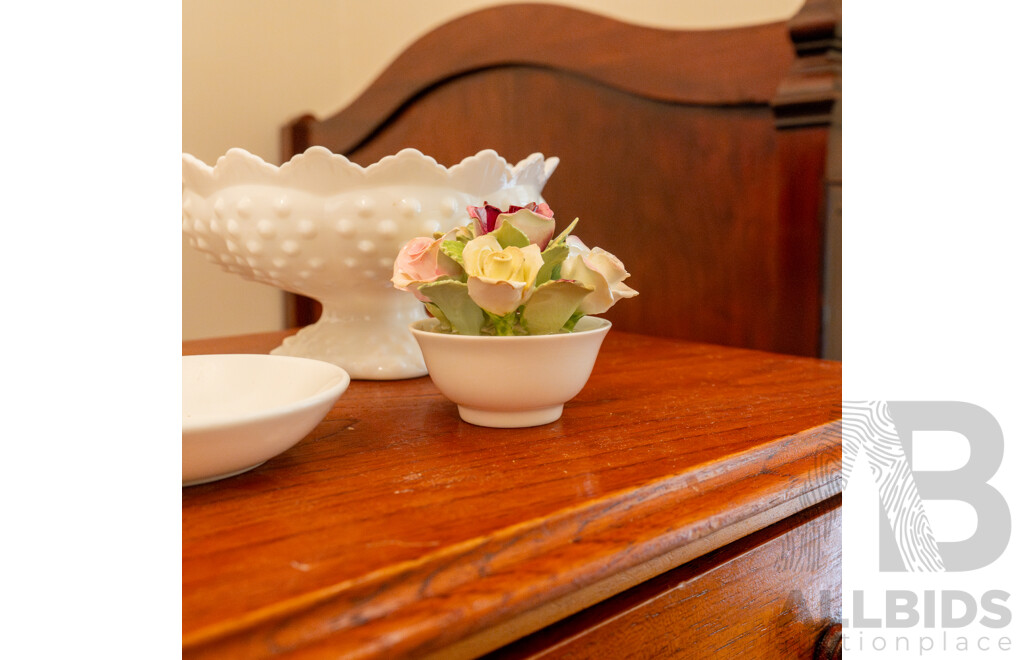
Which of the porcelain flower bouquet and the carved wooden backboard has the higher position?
the carved wooden backboard

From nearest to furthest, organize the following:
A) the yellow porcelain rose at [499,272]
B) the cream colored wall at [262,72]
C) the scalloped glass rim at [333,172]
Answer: the yellow porcelain rose at [499,272] < the scalloped glass rim at [333,172] < the cream colored wall at [262,72]

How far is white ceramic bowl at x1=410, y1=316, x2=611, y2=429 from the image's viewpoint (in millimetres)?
416

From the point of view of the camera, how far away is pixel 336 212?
1.72 ft

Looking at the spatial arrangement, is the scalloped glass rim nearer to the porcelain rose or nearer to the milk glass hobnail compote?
the milk glass hobnail compote

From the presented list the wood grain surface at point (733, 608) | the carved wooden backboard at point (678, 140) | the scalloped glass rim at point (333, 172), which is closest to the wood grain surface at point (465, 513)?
the wood grain surface at point (733, 608)

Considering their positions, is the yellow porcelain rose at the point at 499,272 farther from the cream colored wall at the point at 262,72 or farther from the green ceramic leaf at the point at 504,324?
the cream colored wall at the point at 262,72

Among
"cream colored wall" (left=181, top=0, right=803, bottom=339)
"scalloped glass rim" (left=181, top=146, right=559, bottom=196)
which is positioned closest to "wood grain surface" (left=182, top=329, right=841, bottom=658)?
"scalloped glass rim" (left=181, top=146, right=559, bottom=196)

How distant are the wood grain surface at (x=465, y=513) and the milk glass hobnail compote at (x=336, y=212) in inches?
4.0

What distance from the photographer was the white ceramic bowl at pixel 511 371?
42 cm

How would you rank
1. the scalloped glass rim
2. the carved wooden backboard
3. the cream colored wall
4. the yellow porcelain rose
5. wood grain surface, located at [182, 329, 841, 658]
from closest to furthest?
1. wood grain surface, located at [182, 329, 841, 658]
2. the yellow porcelain rose
3. the scalloped glass rim
4. the carved wooden backboard
5. the cream colored wall

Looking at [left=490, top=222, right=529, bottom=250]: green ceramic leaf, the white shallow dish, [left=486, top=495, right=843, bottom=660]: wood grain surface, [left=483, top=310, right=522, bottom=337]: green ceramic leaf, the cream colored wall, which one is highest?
the cream colored wall

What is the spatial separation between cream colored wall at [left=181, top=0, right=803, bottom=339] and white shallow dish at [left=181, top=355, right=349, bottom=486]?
2.84 ft
